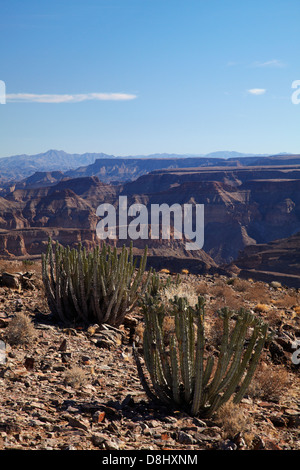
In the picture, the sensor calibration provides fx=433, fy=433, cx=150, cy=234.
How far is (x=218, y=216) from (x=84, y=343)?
11677cm

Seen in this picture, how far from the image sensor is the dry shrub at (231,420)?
4004mm

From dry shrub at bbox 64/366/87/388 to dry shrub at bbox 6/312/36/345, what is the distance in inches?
45.0

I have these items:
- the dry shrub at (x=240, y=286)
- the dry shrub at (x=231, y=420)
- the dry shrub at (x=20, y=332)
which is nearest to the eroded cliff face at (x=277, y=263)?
the dry shrub at (x=240, y=286)

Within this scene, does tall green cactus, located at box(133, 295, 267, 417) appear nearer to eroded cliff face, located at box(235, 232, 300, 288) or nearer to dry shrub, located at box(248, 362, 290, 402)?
dry shrub, located at box(248, 362, 290, 402)

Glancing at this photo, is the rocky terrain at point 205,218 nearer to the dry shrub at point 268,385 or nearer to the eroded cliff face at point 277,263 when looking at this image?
the eroded cliff face at point 277,263

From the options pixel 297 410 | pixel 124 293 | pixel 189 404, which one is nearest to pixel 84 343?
pixel 124 293

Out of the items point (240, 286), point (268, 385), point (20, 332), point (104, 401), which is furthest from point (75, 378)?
point (240, 286)

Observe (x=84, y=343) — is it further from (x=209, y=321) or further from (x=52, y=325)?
(x=209, y=321)

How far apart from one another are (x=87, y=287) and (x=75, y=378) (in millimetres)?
2695

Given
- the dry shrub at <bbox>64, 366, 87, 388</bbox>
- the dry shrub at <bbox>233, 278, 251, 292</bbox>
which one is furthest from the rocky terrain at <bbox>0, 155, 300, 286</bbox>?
the dry shrub at <bbox>64, 366, 87, 388</bbox>

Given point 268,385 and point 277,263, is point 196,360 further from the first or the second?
point 277,263

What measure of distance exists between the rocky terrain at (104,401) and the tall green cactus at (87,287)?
330mm

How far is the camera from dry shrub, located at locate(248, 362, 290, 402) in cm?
533

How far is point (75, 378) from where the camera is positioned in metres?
4.92
